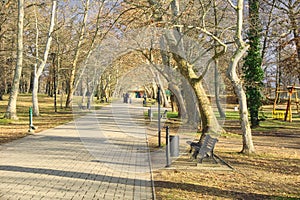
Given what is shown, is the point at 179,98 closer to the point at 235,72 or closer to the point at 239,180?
the point at 235,72

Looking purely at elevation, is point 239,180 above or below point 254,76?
below

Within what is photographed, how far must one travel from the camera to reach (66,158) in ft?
32.4

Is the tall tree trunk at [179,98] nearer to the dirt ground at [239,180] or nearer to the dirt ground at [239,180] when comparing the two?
the dirt ground at [239,180]

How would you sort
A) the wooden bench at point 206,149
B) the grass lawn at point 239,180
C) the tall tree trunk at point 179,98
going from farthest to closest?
the tall tree trunk at point 179,98 < the wooden bench at point 206,149 < the grass lawn at point 239,180

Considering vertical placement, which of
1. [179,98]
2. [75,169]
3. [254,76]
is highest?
[254,76]

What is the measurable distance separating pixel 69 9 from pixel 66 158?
69.2 feet

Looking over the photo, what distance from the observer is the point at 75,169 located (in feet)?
27.8

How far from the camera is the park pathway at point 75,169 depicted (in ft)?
21.2

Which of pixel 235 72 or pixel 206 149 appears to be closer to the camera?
pixel 206 149

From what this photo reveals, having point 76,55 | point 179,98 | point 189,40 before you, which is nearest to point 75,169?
point 189,40

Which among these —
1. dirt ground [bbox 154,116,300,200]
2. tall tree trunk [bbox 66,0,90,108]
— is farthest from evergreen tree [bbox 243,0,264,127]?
tall tree trunk [bbox 66,0,90,108]

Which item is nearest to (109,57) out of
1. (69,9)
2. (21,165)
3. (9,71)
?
(21,165)

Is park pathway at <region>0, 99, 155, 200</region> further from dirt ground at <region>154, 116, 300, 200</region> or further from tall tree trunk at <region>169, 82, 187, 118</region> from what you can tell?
tall tree trunk at <region>169, 82, 187, 118</region>

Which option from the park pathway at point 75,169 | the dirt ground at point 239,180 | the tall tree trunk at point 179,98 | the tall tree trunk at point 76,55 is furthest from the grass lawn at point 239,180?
the tall tree trunk at point 76,55
